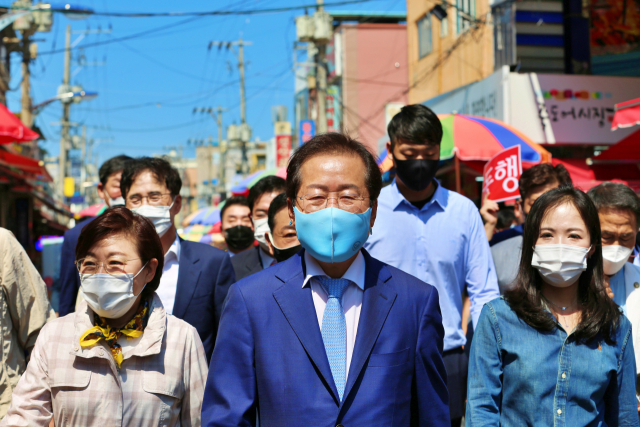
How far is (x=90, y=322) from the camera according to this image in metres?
2.95

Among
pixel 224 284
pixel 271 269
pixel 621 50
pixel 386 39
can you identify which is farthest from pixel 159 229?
pixel 386 39

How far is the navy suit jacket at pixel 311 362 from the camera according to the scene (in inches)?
85.4

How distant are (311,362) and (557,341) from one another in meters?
1.31

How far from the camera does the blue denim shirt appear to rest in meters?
2.85

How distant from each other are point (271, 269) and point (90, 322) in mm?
1059

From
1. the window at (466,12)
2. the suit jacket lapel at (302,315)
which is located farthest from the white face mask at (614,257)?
the window at (466,12)

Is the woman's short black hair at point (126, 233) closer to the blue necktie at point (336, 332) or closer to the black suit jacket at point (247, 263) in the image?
the blue necktie at point (336, 332)

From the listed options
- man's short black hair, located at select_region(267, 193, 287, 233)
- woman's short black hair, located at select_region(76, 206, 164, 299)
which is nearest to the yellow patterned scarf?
woman's short black hair, located at select_region(76, 206, 164, 299)

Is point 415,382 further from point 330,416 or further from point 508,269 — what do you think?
point 508,269

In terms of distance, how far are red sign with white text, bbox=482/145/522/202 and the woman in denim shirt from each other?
3.36 metres

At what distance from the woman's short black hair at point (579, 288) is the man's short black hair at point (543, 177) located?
1.65 meters

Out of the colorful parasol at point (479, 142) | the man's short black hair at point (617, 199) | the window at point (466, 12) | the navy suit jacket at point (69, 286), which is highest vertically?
the window at point (466, 12)

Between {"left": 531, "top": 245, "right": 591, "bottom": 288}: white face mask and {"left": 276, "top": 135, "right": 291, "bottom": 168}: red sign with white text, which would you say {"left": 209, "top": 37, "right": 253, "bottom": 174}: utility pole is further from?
{"left": 531, "top": 245, "right": 591, "bottom": 288}: white face mask

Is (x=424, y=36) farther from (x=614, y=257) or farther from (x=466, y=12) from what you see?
(x=614, y=257)
